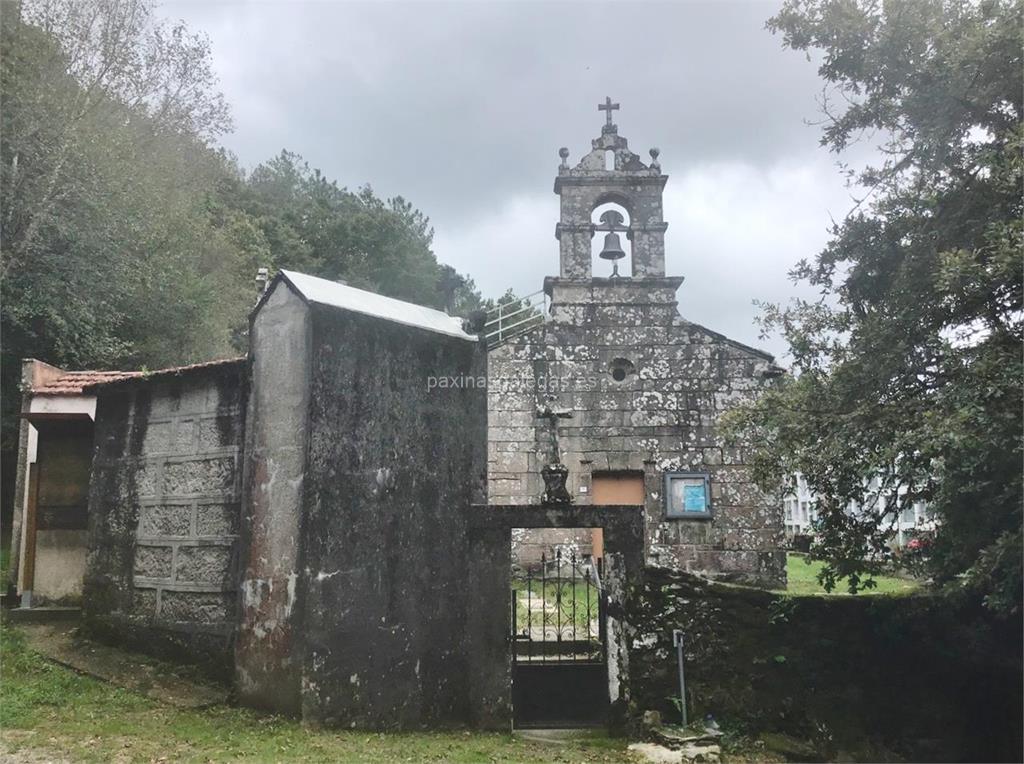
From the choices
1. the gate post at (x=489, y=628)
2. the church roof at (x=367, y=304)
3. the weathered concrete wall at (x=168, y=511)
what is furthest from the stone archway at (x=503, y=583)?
the weathered concrete wall at (x=168, y=511)

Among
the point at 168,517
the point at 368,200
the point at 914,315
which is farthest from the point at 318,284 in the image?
the point at 368,200

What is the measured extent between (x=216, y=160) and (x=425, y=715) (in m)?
23.3

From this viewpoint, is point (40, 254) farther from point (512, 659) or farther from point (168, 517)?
point (512, 659)

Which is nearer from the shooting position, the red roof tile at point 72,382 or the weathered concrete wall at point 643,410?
the red roof tile at point 72,382

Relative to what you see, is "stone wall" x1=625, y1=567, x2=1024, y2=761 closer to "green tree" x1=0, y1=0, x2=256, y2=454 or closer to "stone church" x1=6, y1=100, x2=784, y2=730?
"stone church" x1=6, y1=100, x2=784, y2=730

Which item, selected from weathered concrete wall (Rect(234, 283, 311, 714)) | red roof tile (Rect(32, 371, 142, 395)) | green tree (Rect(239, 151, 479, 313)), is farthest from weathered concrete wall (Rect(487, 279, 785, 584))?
green tree (Rect(239, 151, 479, 313))

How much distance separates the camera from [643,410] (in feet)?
42.8

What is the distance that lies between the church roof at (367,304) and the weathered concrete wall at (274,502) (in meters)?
0.14

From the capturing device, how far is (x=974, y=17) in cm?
641

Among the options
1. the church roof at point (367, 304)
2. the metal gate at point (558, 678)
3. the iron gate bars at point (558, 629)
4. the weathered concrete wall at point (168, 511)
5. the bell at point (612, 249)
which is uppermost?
the bell at point (612, 249)

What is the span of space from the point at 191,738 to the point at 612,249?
32.6 ft

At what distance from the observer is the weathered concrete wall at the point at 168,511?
7258 mm

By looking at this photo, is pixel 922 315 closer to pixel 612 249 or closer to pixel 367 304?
pixel 367 304

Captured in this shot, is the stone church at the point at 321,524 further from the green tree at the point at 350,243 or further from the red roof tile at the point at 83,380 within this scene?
the green tree at the point at 350,243
